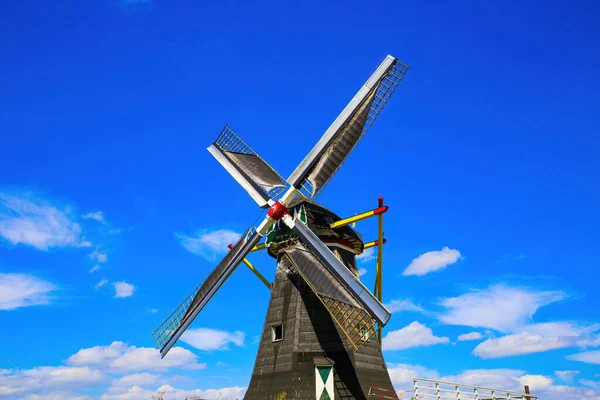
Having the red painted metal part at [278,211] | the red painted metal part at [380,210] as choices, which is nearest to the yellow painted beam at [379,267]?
the red painted metal part at [380,210]

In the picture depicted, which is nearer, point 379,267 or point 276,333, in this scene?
point 276,333

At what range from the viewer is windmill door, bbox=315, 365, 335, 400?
20.0 metres

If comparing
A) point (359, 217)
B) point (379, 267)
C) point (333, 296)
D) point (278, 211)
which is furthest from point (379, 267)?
point (278, 211)

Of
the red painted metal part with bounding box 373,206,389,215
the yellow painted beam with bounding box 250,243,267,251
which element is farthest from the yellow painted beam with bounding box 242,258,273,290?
the red painted metal part with bounding box 373,206,389,215

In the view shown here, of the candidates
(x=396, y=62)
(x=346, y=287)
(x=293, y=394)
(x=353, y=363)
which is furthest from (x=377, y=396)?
(x=396, y=62)

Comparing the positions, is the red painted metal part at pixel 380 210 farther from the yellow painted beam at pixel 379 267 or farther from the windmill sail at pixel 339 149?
the windmill sail at pixel 339 149

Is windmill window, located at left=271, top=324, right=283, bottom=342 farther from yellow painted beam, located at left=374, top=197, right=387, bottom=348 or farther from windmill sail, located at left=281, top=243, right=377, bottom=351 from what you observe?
yellow painted beam, located at left=374, top=197, right=387, bottom=348

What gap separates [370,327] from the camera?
18.8 m

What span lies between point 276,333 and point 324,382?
2.87m

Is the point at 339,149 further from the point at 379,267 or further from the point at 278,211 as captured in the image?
the point at 379,267

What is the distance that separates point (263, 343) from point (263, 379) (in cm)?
144

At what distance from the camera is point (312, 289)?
66.9 feet

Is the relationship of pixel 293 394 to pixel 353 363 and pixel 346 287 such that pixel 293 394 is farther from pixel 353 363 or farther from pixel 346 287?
pixel 346 287

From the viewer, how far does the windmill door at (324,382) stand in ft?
65.5
